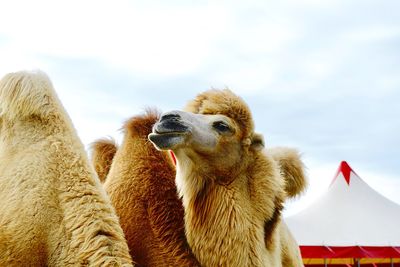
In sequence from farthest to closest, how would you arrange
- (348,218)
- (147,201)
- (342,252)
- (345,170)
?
(345,170) → (348,218) → (342,252) → (147,201)

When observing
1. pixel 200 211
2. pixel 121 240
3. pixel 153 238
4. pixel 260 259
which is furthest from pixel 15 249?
pixel 260 259

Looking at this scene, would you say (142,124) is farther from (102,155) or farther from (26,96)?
(26,96)

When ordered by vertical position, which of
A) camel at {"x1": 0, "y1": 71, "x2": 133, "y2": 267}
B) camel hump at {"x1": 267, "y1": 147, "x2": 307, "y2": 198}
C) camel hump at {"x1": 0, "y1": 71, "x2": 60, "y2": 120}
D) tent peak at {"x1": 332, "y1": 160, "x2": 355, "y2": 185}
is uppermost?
camel hump at {"x1": 0, "y1": 71, "x2": 60, "y2": 120}

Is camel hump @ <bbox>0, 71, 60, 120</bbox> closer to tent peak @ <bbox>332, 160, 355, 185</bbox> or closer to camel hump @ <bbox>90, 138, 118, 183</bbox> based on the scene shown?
camel hump @ <bbox>90, 138, 118, 183</bbox>

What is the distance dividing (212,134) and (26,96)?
3.94 feet

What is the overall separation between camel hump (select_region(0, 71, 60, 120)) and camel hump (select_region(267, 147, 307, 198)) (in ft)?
7.95

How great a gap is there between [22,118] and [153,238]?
108cm

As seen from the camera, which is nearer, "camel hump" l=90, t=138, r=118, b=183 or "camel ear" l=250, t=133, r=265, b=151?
"camel ear" l=250, t=133, r=265, b=151

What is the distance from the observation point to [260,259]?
A: 3.60m

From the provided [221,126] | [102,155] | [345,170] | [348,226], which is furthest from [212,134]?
[345,170]

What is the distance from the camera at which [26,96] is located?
2924mm

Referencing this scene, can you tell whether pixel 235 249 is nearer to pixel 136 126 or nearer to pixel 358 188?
pixel 136 126

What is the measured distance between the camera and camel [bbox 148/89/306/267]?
353 cm

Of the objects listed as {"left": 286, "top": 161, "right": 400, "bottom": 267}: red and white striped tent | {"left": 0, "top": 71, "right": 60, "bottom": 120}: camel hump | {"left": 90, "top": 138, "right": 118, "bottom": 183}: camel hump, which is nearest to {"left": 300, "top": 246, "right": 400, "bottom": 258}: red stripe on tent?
{"left": 286, "top": 161, "right": 400, "bottom": 267}: red and white striped tent
